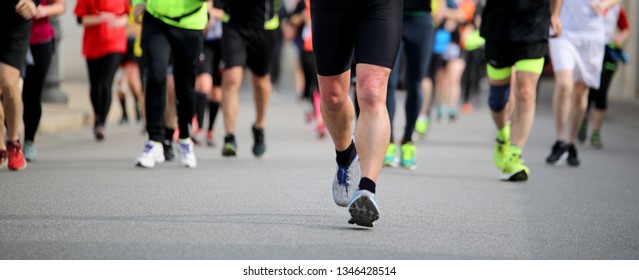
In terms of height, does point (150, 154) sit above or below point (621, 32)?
above

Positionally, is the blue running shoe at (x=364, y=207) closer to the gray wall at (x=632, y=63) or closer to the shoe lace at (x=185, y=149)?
the shoe lace at (x=185, y=149)

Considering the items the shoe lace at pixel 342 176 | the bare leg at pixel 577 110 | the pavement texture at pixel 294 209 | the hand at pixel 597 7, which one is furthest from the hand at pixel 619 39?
the shoe lace at pixel 342 176

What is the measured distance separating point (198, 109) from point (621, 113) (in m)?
11.3

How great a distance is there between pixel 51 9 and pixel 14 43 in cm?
81

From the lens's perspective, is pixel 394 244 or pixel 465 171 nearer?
pixel 394 244

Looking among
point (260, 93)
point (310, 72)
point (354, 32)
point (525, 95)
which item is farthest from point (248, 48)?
point (310, 72)

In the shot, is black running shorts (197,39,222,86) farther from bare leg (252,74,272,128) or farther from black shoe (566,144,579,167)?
black shoe (566,144,579,167)

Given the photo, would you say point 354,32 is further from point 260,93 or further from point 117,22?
point 117,22

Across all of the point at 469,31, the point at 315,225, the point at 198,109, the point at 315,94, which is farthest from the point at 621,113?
the point at 315,225

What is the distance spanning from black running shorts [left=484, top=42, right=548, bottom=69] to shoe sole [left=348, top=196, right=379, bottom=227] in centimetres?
353

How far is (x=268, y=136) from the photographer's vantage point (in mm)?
15266

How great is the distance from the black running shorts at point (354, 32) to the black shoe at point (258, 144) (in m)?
4.56

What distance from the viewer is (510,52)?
9.59m

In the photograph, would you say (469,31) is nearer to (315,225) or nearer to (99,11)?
(99,11)
